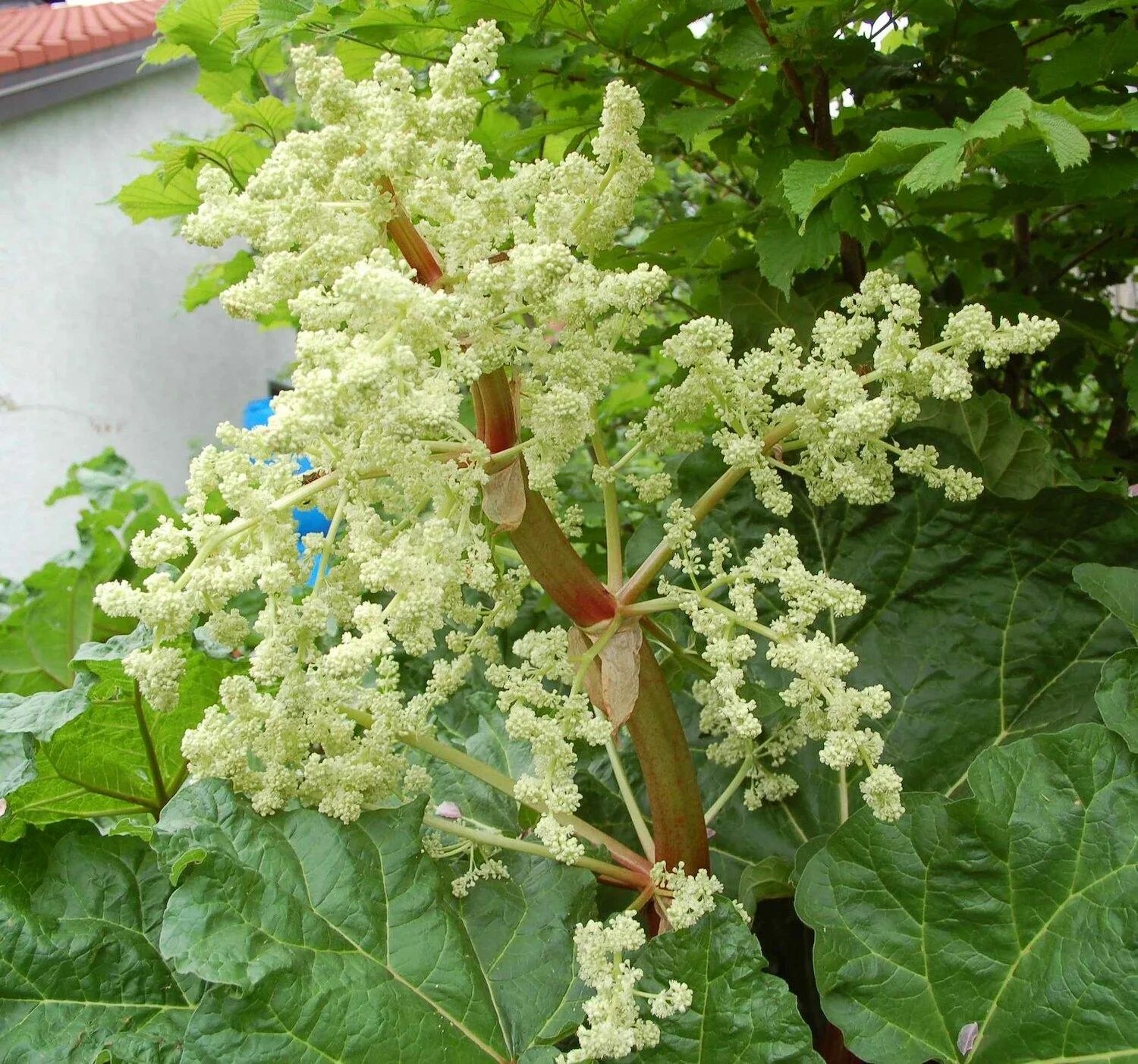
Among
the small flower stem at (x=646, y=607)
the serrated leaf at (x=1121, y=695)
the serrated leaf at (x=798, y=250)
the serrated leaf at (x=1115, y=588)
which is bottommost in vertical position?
the serrated leaf at (x=1121, y=695)

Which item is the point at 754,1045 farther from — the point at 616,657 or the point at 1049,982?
the point at 616,657

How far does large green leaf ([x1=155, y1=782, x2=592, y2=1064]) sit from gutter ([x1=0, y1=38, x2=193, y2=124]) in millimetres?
5789

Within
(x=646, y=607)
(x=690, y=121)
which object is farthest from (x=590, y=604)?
(x=690, y=121)

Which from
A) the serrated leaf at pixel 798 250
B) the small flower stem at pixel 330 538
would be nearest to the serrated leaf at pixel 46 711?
the small flower stem at pixel 330 538

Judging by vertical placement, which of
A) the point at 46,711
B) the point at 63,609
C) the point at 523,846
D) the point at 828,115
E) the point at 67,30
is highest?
the point at 67,30

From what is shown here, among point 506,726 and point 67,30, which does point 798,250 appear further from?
point 67,30

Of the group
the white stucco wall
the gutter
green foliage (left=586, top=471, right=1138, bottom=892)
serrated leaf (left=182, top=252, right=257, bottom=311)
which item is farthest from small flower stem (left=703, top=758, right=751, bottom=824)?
the white stucco wall

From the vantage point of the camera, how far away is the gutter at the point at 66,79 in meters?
5.93

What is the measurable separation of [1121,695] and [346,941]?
29.9 inches

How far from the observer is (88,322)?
679cm

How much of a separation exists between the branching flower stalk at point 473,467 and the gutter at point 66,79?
221 inches

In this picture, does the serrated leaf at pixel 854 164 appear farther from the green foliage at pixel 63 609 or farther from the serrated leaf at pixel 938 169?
the green foliage at pixel 63 609

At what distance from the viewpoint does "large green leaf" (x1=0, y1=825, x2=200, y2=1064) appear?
3.22ft

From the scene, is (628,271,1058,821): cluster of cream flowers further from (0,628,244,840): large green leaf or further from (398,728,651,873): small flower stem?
(0,628,244,840): large green leaf
